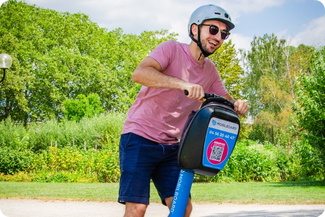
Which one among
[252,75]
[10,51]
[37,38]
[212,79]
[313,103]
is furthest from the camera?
[252,75]

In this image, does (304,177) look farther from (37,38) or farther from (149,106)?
(37,38)

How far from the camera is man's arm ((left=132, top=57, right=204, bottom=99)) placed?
5.13 ft

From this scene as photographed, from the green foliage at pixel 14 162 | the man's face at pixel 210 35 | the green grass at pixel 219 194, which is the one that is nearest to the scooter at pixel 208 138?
the man's face at pixel 210 35

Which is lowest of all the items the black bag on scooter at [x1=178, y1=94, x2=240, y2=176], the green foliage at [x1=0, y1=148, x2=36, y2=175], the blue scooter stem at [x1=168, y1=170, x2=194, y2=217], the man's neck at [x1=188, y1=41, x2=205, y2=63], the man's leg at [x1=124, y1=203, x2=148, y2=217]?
the green foliage at [x1=0, y1=148, x2=36, y2=175]

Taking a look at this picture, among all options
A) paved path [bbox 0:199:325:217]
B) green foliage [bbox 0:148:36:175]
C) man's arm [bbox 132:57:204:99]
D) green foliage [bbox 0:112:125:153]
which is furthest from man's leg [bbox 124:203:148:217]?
green foliage [bbox 0:112:125:153]

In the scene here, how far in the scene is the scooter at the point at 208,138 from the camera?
4.95 ft

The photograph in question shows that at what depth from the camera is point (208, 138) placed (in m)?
1.51

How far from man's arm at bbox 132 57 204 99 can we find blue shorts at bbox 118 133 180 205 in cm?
33

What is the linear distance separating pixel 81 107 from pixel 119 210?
15.0m

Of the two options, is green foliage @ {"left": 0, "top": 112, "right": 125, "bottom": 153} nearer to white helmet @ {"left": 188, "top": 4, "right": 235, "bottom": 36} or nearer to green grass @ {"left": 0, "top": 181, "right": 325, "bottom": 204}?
green grass @ {"left": 0, "top": 181, "right": 325, "bottom": 204}

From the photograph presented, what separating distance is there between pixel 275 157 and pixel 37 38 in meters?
14.2

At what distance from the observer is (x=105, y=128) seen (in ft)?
45.0

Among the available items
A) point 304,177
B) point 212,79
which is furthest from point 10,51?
point 212,79

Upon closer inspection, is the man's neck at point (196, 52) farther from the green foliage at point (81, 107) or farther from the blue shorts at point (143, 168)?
the green foliage at point (81, 107)
